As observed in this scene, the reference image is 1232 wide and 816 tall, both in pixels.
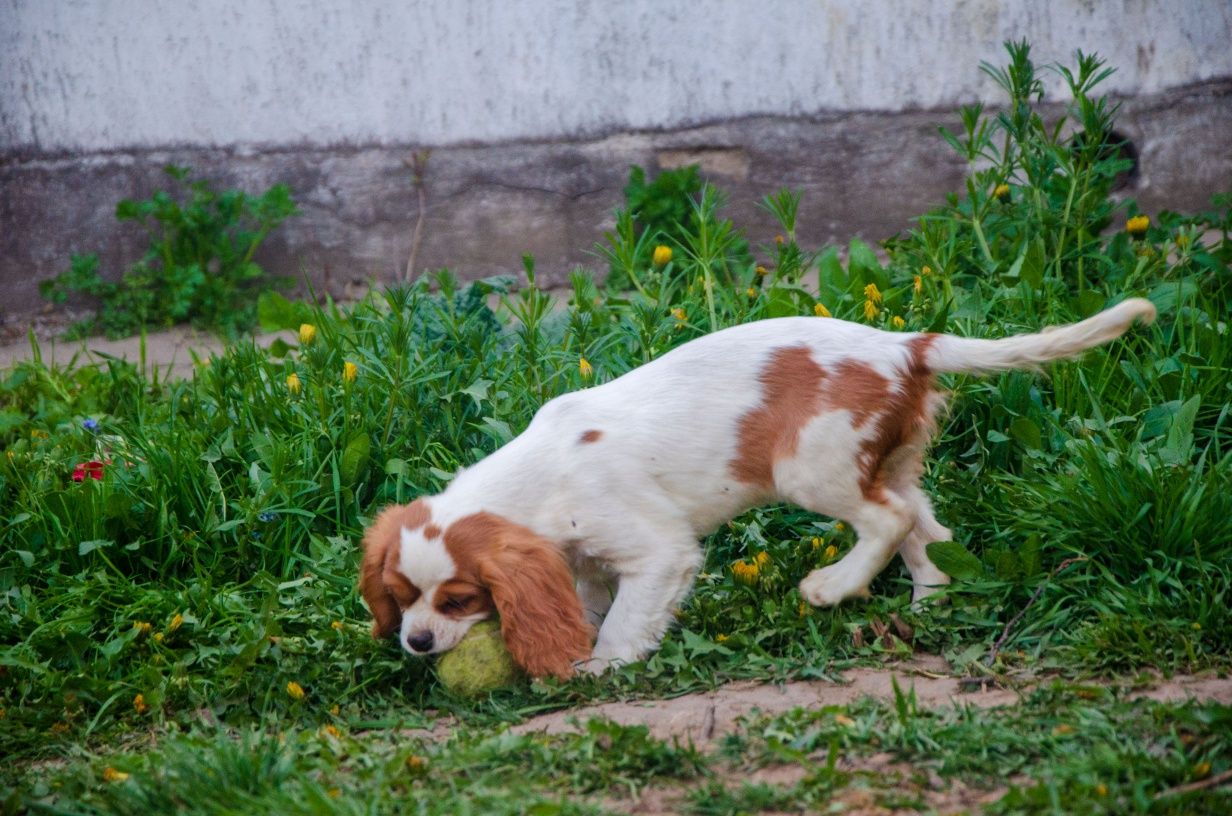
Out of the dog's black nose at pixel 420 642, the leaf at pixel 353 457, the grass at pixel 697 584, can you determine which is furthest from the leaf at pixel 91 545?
the dog's black nose at pixel 420 642

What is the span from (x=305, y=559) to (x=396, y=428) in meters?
0.65

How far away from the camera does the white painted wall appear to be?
669 centimetres

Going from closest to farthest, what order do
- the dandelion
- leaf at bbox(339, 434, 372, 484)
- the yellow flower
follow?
the yellow flower → leaf at bbox(339, 434, 372, 484) → the dandelion

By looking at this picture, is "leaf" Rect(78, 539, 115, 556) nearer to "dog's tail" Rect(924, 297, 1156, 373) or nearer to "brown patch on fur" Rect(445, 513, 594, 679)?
"brown patch on fur" Rect(445, 513, 594, 679)

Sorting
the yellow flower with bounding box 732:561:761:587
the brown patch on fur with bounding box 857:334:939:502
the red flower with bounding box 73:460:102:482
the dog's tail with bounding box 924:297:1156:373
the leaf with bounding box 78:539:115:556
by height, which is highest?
the dog's tail with bounding box 924:297:1156:373

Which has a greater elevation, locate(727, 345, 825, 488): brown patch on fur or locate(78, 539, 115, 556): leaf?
locate(727, 345, 825, 488): brown patch on fur

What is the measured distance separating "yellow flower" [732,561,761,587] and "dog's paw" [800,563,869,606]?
17cm

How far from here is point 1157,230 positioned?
5344 millimetres

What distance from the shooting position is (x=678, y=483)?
3.71 metres

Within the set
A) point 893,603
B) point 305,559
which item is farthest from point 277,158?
point 893,603

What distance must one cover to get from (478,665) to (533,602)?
9.7 inches

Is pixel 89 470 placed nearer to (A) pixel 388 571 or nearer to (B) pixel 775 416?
(A) pixel 388 571

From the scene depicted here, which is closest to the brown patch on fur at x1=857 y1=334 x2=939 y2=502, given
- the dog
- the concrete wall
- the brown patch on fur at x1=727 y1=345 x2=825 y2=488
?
the dog

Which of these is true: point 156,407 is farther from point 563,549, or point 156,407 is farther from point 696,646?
point 696,646
